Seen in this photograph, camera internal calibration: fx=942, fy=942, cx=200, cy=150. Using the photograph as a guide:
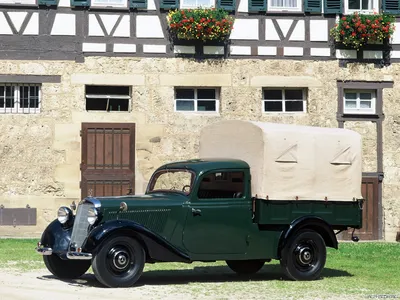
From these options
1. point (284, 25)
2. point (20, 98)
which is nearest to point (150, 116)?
point (20, 98)

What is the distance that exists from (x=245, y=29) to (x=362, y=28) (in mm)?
2615

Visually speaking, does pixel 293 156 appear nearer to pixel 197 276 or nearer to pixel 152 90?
pixel 197 276

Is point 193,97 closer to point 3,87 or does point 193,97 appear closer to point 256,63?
point 256,63

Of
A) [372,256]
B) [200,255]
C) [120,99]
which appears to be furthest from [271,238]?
[120,99]

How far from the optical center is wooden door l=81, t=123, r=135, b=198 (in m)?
20.5

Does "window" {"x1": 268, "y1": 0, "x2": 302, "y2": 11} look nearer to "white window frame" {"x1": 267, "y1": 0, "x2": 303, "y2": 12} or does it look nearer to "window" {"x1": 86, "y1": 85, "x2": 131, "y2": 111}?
"white window frame" {"x1": 267, "y1": 0, "x2": 303, "y2": 12}

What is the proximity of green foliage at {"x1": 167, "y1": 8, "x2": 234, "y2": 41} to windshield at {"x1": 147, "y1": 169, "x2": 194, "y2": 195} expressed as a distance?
27.1 feet

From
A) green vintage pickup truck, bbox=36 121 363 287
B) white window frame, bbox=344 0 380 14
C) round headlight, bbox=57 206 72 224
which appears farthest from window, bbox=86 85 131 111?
round headlight, bbox=57 206 72 224

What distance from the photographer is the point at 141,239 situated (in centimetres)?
1111

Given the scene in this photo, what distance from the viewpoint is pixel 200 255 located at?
11.6 m

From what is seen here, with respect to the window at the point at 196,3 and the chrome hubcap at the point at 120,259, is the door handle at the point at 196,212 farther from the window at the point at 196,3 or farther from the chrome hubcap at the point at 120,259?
the window at the point at 196,3

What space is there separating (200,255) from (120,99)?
9.74 meters

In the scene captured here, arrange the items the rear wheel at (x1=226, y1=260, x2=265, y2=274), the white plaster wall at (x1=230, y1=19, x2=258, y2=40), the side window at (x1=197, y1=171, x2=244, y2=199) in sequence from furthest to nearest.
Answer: the white plaster wall at (x1=230, y1=19, x2=258, y2=40)
the rear wheel at (x1=226, y1=260, x2=265, y2=274)
the side window at (x1=197, y1=171, x2=244, y2=199)

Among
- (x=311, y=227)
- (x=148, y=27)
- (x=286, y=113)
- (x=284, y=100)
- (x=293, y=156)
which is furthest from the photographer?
(x=284, y=100)
